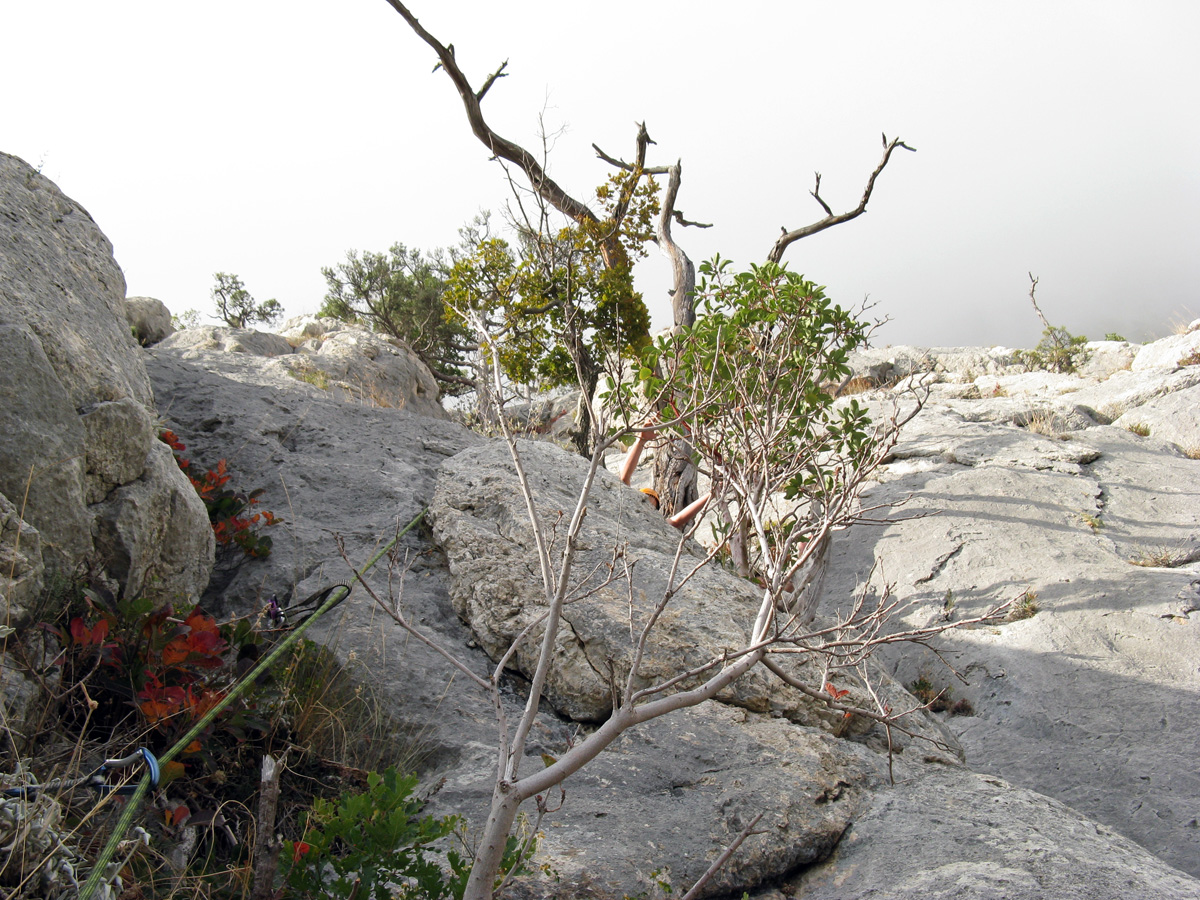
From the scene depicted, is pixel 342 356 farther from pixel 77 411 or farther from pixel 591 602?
pixel 591 602

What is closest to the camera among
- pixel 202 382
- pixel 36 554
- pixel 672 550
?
pixel 36 554

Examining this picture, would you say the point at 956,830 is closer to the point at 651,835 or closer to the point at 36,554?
the point at 651,835

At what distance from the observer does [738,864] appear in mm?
2439

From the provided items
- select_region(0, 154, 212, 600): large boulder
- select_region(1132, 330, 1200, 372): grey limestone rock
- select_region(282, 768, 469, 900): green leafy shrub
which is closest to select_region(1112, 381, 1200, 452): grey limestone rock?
select_region(1132, 330, 1200, 372): grey limestone rock

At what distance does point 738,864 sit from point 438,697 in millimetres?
1474

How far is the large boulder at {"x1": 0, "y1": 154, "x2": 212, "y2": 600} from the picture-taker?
249cm

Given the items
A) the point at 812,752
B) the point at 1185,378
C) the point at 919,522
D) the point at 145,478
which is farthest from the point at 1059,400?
the point at 145,478

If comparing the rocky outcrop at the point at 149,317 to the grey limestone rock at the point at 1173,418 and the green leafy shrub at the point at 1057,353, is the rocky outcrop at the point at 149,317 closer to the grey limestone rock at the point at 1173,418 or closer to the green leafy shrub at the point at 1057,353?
the grey limestone rock at the point at 1173,418

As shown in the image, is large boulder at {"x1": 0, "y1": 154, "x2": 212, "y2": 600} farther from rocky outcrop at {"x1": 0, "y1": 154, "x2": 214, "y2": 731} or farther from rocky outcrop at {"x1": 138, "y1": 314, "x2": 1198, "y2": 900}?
rocky outcrop at {"x1": 138, "y1": 314, "x2": 1198, "y2": 900}

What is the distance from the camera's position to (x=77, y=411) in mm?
2746

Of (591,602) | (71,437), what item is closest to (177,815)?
(71,437)

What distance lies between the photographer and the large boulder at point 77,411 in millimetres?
2486

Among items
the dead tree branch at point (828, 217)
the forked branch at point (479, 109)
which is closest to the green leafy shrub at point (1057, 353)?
the dead tree branch at point (828, 217)

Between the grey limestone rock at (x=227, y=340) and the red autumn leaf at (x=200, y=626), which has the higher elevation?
the grey limestone rock at (x=227, y=340)
